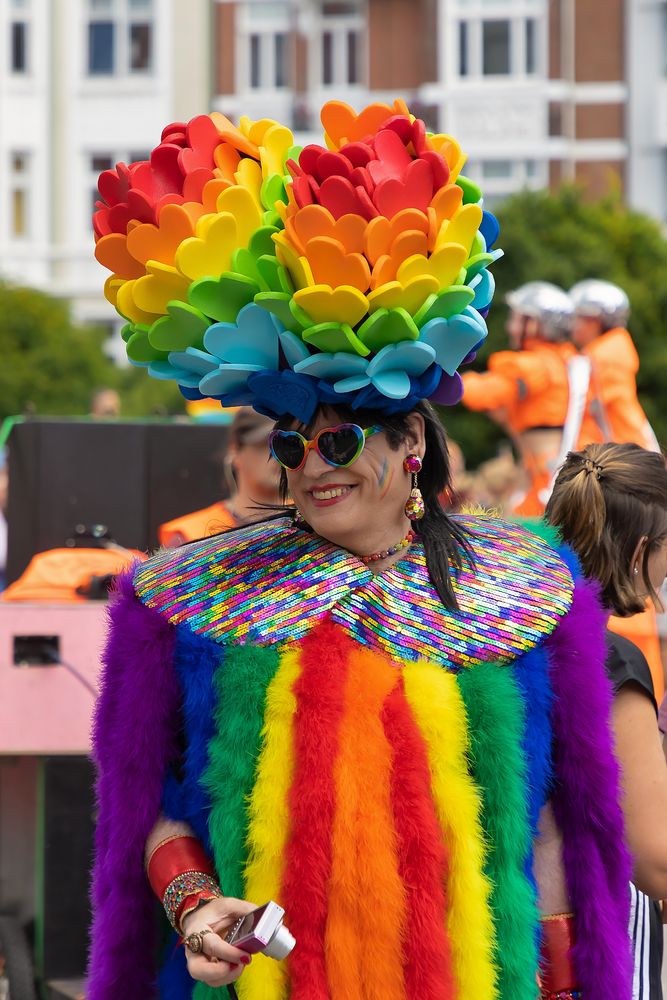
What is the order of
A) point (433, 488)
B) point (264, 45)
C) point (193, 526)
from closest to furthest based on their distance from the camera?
point (433, 488), point (193, 526), point (264, 45)

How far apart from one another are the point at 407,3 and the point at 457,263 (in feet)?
108

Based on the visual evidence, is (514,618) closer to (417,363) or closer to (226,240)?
(417,363)

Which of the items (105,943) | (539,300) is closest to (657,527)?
(105,943)

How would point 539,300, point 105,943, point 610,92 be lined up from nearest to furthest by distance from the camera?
point 105,943 → point 539,300 → point 610,92

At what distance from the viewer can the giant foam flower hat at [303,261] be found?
2148 mm

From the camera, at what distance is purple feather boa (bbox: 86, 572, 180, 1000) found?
7.48ft

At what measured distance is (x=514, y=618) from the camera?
2270mm

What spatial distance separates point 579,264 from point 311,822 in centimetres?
2058

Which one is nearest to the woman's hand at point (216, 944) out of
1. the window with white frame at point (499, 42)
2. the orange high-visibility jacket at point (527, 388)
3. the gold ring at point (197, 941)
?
the gold ring at point (197, 941)

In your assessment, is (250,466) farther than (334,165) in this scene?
Yes

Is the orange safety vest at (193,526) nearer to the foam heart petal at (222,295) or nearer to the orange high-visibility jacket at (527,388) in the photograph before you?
the orange high-visibility jacket at (527,388)

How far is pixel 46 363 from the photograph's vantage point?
81.1ft

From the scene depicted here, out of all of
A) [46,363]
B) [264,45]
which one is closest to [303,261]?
[46,363]

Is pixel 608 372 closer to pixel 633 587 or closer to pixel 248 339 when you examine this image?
pixel 633 587
